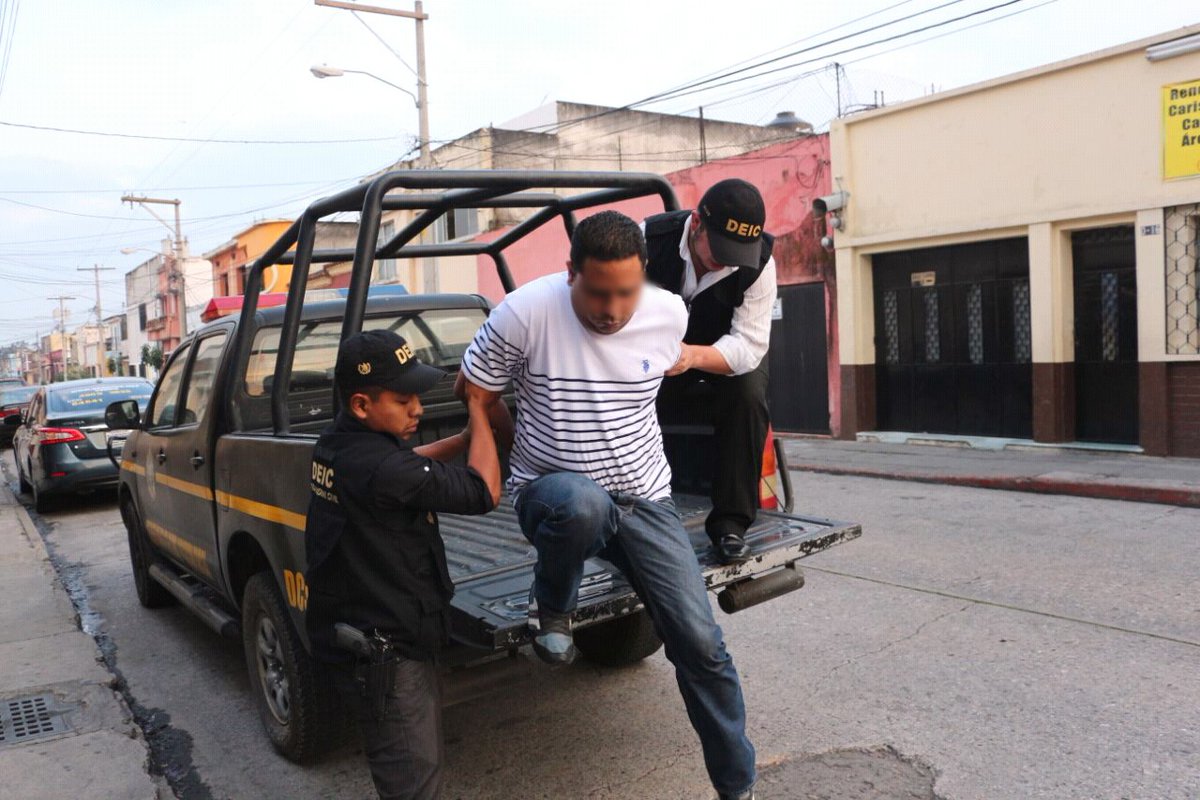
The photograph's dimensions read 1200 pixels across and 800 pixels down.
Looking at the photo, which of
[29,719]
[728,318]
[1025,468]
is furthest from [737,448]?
[1025,468]

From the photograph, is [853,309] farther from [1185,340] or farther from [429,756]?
[429,756]

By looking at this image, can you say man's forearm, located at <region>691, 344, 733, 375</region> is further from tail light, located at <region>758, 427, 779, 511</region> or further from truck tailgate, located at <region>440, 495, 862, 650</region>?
tail light, located at <region>758, 427, 779, 511</region>

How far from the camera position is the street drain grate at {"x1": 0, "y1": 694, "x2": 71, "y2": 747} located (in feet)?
14.4

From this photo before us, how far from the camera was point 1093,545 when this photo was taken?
23.0 feet

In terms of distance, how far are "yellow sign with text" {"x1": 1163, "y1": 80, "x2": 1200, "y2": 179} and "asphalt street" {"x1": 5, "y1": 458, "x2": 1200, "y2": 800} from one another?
226 inches

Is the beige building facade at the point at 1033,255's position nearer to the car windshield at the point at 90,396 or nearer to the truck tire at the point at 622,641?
the truck tire at the point at 622,641

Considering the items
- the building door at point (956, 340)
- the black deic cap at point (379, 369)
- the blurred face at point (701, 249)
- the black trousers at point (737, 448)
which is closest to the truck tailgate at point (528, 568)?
the black trousers at point (737, 448)

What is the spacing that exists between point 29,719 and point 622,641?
8.96 ft

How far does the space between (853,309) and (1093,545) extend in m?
7.60

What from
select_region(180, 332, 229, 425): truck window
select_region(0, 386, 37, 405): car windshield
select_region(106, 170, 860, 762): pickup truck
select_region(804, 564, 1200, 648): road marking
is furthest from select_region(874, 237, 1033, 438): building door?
select_region(0, 386, 37, 405): car windshield

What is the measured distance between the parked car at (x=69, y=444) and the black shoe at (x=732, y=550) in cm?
Answer: 865

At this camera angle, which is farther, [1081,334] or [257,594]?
[1081,334]

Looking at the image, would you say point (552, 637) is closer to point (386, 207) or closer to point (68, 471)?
point (386, 207)

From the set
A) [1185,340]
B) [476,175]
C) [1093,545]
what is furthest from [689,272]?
[1185,340]
